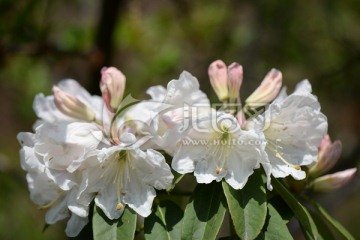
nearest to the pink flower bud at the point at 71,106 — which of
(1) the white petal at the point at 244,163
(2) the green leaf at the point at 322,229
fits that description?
Answer: (1) the white petal at the point at 244,163

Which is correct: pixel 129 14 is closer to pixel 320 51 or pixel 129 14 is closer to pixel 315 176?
pixel 320 51

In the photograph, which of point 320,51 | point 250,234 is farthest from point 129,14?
point 250,234

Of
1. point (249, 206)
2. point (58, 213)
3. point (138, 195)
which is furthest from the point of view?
point (58, 213)

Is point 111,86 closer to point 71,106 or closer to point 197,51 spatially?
point 71,106

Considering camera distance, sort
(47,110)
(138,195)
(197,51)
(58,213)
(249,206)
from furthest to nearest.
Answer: (197,51)
(47,110)
(58,213)
(138,195)
(249,206)

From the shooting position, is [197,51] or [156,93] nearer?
[156,93]

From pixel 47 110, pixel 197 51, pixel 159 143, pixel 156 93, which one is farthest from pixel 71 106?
pixel 197 51
